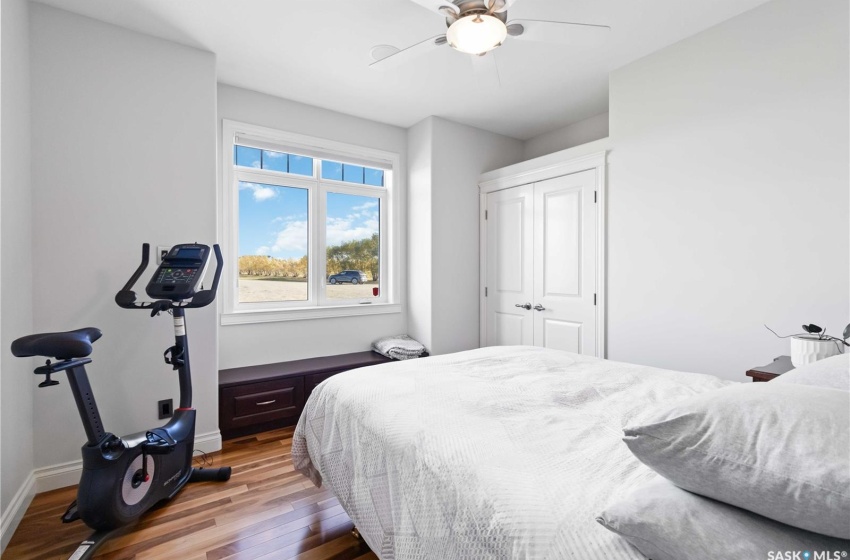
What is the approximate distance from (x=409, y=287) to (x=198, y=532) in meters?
2.70

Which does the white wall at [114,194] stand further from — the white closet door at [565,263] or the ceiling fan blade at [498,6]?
the white closet door at [565,263]

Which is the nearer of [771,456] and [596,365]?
[771,456]

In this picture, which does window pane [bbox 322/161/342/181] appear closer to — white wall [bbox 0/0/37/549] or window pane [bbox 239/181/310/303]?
window pane [bbox 239/181/310/303]

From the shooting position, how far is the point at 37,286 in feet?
6.98

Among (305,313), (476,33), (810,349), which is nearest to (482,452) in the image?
(810,349)

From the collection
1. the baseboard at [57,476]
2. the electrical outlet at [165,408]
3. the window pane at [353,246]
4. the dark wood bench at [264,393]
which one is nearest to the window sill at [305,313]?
the window pane at [353,246]

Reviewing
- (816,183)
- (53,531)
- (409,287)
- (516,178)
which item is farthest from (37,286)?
(816,183)

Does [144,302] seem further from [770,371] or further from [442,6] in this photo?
[770,371]

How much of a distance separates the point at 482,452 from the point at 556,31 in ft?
6.88

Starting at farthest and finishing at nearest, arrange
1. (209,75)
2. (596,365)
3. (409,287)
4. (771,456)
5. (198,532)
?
(409,287) < (209,75) < (596,365) < (198,532) < (771,456)

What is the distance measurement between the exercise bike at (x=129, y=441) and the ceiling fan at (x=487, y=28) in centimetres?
179

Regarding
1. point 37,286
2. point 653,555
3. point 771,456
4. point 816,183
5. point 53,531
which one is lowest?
point 53,531

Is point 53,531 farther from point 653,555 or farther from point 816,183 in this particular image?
point 816,183

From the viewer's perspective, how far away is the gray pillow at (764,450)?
0.57 m
